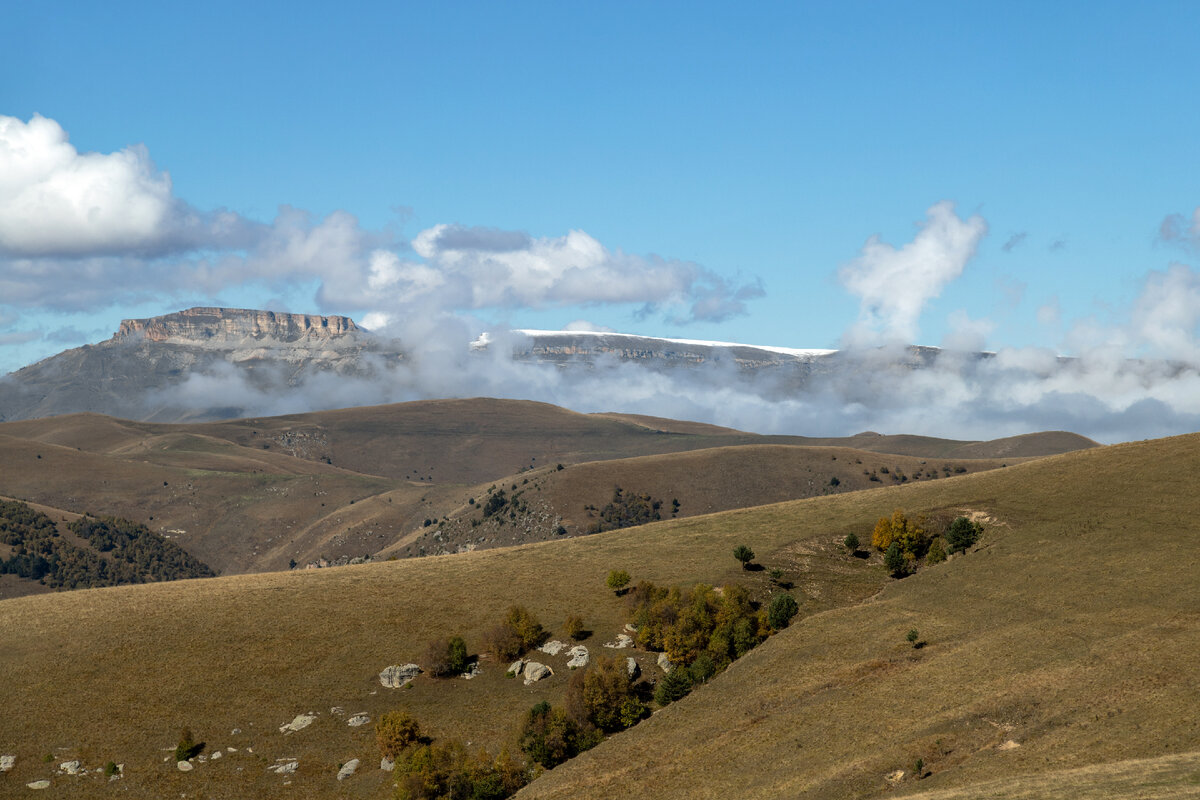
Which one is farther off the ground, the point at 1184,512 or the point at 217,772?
the point at 1184,512

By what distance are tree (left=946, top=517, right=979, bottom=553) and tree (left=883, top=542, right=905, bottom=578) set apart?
17.6 ft

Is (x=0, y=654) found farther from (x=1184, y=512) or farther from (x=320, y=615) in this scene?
(x=1184, y=512)

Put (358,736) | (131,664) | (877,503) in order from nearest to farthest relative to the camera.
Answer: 1. (358,736)
2. (131,664)
3. (877,503)

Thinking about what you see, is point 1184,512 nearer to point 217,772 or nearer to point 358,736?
point 358,736

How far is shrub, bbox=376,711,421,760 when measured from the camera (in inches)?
2783

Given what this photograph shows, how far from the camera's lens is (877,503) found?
117 m

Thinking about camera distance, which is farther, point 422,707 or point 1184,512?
point 1184,512

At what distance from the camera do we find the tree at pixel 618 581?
318 ft

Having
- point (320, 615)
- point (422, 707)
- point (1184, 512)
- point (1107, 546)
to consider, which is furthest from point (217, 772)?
point (1184, 512)

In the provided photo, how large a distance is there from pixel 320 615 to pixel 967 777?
65027mm

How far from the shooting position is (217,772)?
69.2 m

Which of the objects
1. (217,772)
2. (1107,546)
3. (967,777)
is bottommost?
(217,772)

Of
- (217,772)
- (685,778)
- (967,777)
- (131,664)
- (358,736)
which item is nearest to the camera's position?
(967,777)

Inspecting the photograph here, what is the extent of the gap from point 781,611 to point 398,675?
33.7 m
